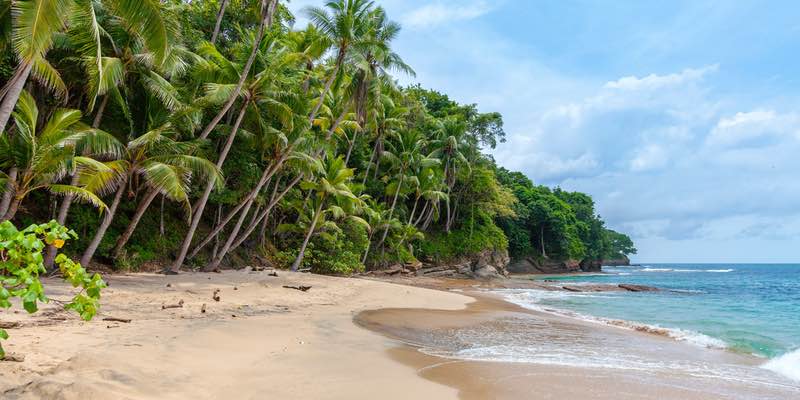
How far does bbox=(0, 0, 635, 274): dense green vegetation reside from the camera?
8773 millimetres

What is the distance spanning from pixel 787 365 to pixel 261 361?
352 inches

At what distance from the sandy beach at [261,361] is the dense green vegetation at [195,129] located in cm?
326

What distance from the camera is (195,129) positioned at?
1476 cm

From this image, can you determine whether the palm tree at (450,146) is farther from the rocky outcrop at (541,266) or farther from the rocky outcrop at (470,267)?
the rocky outcrop at (541,266)

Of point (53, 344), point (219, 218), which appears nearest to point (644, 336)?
point (53, 344)

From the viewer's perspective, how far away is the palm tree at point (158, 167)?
10.9 m

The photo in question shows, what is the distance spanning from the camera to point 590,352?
7.65m

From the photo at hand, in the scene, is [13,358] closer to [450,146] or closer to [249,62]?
[249,62]

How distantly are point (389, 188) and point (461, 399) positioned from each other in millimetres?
24397

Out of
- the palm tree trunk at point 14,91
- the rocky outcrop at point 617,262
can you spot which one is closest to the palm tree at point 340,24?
the palm tree trunk at point 14,91

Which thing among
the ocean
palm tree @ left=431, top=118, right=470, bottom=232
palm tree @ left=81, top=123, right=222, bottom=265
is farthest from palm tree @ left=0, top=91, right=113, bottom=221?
palm tree @ left=431, top=118, right=470, bottom=232

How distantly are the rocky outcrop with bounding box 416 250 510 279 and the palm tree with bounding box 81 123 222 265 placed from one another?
19.9 m

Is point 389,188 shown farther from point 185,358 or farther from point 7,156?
point 185,358

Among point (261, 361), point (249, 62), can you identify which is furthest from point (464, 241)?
point (261, 361)
